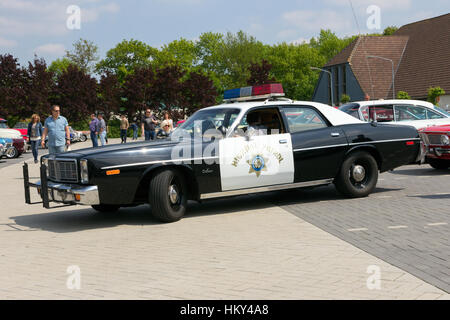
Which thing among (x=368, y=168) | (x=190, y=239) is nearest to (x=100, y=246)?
(x=190, y=239)

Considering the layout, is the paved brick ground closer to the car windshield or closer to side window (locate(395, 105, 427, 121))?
the car windshield

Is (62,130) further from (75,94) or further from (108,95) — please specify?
(108,95)

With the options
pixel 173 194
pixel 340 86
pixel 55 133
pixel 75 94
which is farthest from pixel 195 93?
pixel 173 194

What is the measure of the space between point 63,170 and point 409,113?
1016 cm

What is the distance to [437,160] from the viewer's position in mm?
13492

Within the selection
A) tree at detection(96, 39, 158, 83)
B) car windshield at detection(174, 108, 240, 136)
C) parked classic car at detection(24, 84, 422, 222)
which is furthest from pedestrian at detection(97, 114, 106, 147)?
tree at detection(96, 39, 158, 83)

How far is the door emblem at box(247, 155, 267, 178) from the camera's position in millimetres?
8500

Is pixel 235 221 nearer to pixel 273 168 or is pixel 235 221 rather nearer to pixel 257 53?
pixel 273 168

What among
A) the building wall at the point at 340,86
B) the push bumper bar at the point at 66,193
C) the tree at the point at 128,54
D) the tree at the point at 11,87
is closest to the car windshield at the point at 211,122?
the push bumper bar at the point at 66,193

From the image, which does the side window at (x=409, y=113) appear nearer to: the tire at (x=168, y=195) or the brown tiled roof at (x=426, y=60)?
the tire at (x=168, y=195)

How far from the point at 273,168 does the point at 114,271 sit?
12.1 feet

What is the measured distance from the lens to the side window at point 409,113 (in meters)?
15.2

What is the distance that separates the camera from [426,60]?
170 ft

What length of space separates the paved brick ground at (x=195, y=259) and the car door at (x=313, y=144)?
582 mm
